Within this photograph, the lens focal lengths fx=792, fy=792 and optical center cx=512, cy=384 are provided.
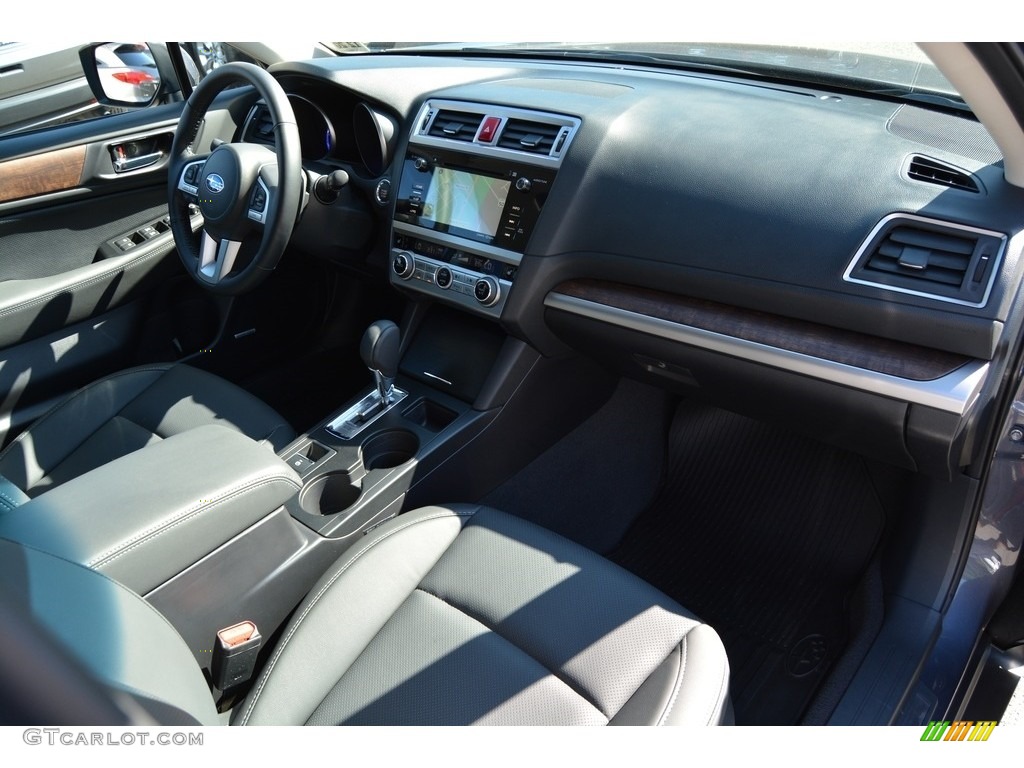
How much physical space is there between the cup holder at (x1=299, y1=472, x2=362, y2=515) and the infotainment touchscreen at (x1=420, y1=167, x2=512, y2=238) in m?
0.68

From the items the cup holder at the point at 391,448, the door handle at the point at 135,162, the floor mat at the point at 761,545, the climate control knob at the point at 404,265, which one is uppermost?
the door handle at the point at 135,162

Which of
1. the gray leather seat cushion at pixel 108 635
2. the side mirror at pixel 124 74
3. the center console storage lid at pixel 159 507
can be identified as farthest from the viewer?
the side mirror at pixel 124 74

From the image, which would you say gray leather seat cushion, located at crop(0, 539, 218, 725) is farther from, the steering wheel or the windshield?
the windshield

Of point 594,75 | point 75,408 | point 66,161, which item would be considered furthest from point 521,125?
point 66,161

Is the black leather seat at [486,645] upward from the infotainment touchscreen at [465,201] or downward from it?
downward

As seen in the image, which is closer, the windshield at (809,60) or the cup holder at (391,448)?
the windshield at (809,60)

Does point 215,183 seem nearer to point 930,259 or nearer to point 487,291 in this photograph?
point 487,291

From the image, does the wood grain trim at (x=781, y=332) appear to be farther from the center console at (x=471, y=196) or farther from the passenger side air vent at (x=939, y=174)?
the passenger side air vent at (x=939, y=174)

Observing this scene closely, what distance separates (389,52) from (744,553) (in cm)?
189

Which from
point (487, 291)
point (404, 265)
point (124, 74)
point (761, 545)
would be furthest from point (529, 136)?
point (124, 74)

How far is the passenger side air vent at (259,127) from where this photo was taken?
2.50m

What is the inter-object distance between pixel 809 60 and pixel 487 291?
3.05 ft

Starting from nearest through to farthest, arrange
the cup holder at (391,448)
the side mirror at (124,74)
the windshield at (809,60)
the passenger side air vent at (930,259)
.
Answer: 1. the passenger side air vent at (930,259)
2. the windshield at (809,60)
3. the cup holder at (391,448)
4. the side mirror at (124,74)

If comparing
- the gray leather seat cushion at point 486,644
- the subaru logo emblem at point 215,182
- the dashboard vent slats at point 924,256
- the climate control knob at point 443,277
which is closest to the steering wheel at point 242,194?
the subaru logo emblem at point 215,182
